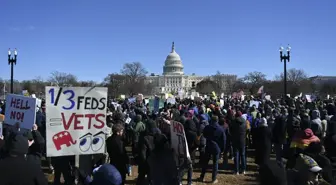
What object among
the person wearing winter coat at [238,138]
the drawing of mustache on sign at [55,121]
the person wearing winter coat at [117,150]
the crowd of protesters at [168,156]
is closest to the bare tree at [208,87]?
the crowd of protesters at [168,156]

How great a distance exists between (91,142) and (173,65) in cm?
15857

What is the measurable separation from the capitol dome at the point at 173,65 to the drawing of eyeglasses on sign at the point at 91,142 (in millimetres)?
157282

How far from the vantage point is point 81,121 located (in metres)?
5.45

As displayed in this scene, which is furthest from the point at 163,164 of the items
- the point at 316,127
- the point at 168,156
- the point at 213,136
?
the point at 316,127

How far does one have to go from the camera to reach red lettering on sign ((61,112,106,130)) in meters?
5.32

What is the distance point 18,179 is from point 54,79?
313 ft

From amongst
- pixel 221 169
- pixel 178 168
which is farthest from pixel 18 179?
pixel 221 169

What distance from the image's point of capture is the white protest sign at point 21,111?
22.9 ft

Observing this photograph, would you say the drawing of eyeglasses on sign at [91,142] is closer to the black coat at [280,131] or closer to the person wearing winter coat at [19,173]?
the person wearing winter coat at [19,173]

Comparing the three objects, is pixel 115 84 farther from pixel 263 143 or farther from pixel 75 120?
pixel 75 120

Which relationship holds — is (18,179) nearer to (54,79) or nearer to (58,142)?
Answer: (58,142)

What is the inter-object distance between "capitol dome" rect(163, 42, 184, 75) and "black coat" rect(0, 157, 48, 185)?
159m

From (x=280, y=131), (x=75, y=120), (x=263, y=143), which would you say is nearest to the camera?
(x=75, y=120)

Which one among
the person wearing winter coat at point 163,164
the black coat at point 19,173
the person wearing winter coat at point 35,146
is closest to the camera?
the black coat at point 19,173
